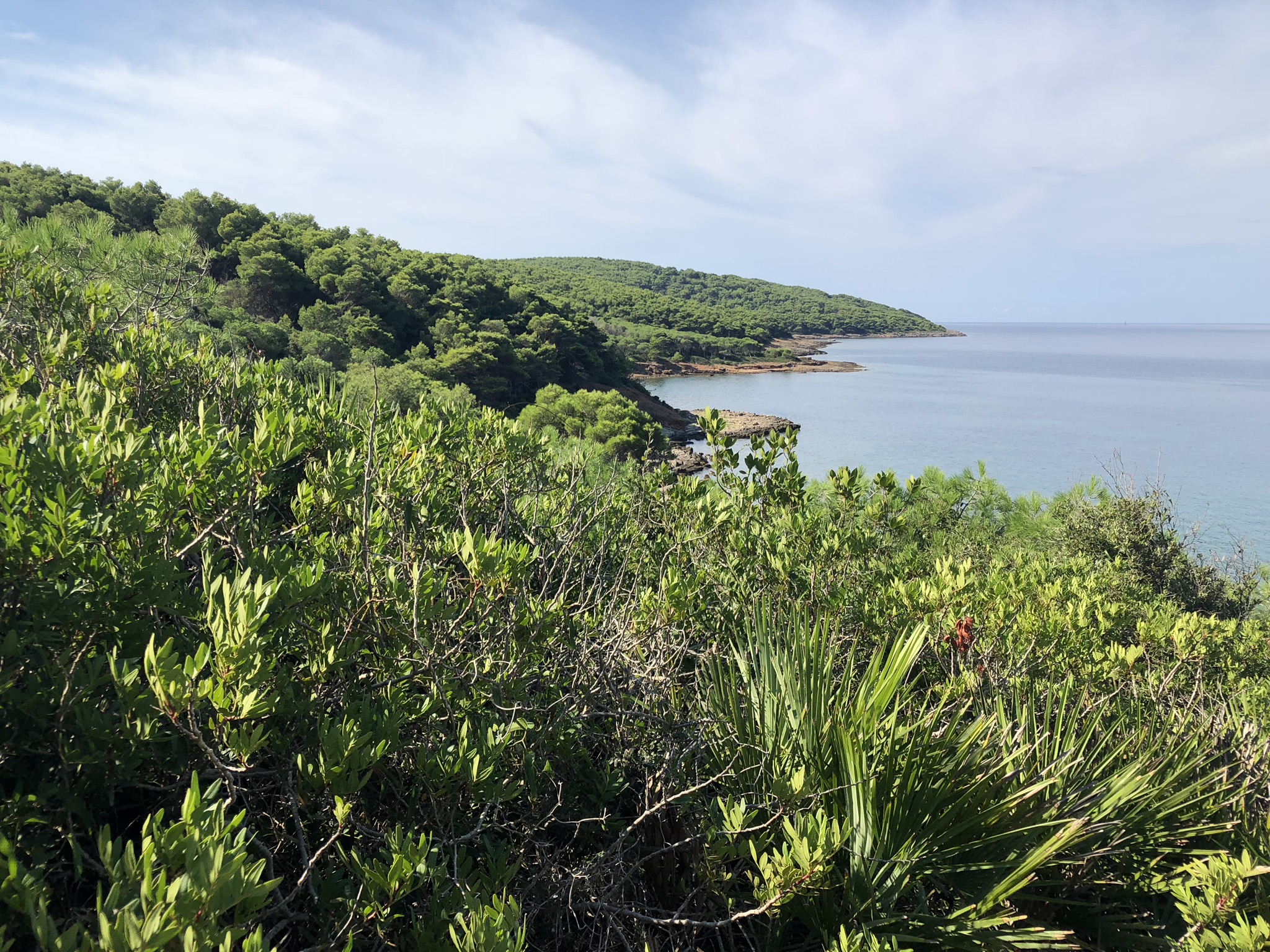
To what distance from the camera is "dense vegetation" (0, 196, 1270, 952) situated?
1287mm

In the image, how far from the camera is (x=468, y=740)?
1640mm

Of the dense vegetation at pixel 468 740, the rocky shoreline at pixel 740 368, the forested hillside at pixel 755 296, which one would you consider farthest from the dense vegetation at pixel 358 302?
the forested hillside at pixel 755 296

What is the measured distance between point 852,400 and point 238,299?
128 feet

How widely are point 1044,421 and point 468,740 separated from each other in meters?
48.2

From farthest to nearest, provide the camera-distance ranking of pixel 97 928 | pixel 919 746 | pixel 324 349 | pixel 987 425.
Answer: pixel 987 425 < pixel 324 349 < pixel 919 746 < pixel 97 928

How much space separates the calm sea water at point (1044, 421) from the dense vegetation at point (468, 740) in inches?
386

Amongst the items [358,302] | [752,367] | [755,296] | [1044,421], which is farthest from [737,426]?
[755,296]

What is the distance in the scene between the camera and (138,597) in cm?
153

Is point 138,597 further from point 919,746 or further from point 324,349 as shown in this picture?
point 324,349

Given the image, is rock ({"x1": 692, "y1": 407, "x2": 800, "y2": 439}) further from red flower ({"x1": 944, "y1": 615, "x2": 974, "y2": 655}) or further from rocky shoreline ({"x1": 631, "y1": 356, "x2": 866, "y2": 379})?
red flower ({"x1": 944, "y1": 615, "x2": 974, "y2": 655})

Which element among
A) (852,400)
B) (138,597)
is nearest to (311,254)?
(852,400)

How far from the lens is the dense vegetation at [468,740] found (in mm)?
1287

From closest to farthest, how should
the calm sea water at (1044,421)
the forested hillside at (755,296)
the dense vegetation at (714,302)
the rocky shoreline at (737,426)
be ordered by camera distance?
1. the calm sea water at (1044,421)
2. the rocky shoreline at (737,426)
3. the dense vegetation at (714,302)
4. the forested hillside at (755,296)

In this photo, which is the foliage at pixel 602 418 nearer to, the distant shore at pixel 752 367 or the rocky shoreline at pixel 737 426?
the rocky shoreline at pixel 737 426
